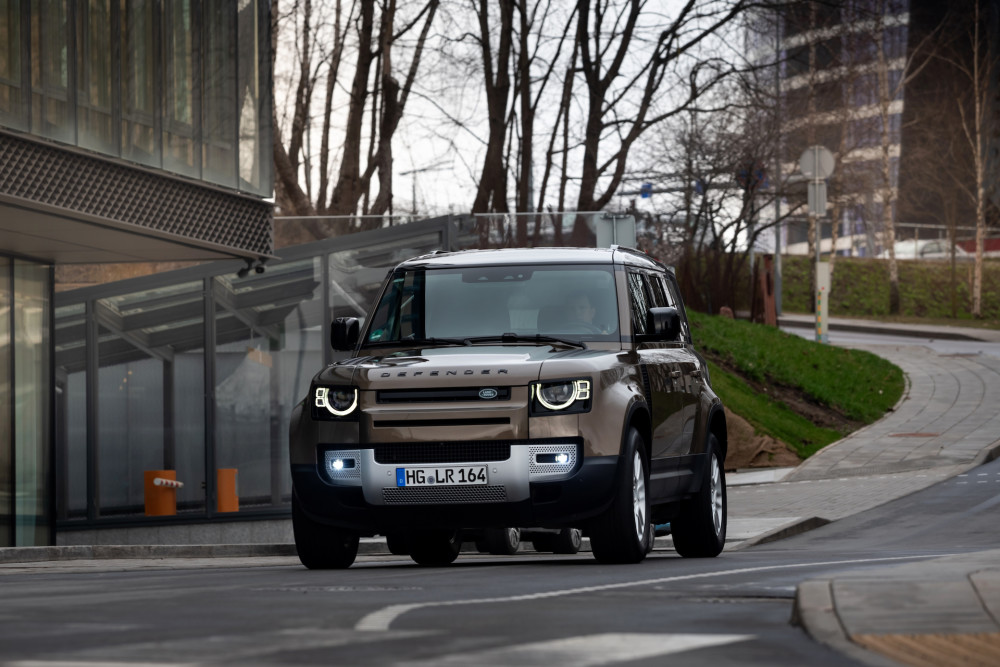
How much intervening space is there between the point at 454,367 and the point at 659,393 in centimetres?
166

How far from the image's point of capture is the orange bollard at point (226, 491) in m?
21.1

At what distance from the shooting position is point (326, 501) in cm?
1042

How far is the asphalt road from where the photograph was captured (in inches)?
221

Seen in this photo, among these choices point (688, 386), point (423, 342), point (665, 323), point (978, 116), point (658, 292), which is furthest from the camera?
point (978, 116)

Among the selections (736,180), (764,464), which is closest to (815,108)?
(736,180)

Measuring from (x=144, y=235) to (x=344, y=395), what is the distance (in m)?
7.92

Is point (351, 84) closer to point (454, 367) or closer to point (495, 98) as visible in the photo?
point (495, 98)

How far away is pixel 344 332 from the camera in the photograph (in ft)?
36.7

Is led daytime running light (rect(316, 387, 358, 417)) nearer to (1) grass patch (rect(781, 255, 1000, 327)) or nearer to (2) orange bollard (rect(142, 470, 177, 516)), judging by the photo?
(2) orange bollard (rect(142, 470, 177, 516))

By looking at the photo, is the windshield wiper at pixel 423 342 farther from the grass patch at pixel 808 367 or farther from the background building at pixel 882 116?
the background building at pixel 882 116

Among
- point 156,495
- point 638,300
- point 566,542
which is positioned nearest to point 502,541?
point 566,542

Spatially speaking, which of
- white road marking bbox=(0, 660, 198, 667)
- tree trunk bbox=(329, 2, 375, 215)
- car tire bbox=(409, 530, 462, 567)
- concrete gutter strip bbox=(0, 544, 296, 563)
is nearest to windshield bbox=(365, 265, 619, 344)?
car tire bbox=(409, 530, 462, 567)

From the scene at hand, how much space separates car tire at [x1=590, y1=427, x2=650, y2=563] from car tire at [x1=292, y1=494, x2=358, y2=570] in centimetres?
151

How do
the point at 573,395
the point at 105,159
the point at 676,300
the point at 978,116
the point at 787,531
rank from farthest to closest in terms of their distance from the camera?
the point at 978,116 < the point at 787,531 < the point at 105,159 < the point at 676,300 < the point at 573,395
